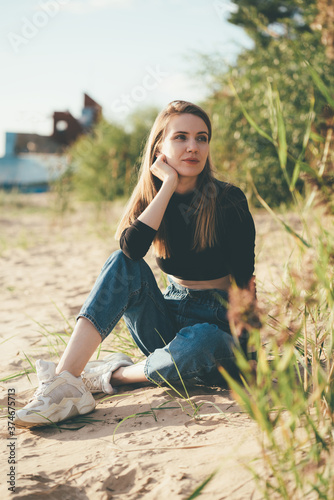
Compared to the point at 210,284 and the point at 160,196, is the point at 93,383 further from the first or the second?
the point at 160,196

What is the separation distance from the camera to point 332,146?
1.45 meters

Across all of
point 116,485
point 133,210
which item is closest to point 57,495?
point 116,485

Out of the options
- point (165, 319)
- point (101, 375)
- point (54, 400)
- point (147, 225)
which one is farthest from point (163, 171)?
point (54, 400)

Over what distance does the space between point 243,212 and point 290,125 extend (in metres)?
3.68

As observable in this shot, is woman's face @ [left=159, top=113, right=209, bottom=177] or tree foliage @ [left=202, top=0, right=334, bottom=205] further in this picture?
tree foliage @ [left=202, top=0, right=334, bottom=205]

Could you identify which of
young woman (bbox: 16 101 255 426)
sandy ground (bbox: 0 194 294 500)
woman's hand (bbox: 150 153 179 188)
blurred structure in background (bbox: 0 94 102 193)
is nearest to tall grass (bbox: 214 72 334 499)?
sandy ground (bbox: 0 194 294 500)

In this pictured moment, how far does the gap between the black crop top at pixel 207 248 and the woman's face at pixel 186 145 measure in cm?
13

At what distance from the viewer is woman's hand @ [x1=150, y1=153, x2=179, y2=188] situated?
204 cm

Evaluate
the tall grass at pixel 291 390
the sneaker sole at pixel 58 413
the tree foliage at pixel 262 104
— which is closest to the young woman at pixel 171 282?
the sneaker sole at pixel 58 413

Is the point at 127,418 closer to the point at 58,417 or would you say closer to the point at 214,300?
the point at 58,417

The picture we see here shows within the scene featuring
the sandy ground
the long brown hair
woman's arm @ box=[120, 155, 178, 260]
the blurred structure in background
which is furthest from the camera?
the blurred structure in background

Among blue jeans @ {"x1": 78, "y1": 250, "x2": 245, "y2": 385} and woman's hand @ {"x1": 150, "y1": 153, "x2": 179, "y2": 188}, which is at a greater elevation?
woman's hand @ {"x1": 150, "y1": 153, "x2": 179, "y2": 188}

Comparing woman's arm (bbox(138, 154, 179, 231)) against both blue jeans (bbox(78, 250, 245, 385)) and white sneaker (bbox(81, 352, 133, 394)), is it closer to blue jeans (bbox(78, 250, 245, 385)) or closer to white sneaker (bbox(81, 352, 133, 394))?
blue jeans (bbox(78, 250, 245, 385))

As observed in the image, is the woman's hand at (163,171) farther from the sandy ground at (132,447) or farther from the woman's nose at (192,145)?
the sandy ground at (132,447)
